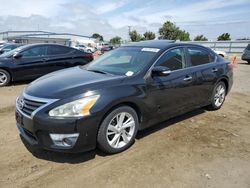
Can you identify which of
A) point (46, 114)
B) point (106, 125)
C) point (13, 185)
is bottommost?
point (13, 185)

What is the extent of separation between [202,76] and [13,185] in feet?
12.6

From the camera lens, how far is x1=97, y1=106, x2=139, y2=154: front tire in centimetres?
342

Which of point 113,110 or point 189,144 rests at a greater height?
point 113,110

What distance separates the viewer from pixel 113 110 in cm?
346

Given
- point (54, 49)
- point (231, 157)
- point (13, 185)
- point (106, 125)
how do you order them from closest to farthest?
point (13, 185), point (106, 125), point (231, 157), point (54, 49)

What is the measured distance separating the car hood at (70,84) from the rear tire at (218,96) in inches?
109

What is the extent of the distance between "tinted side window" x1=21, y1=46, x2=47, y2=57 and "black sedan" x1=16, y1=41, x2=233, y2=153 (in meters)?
4.71

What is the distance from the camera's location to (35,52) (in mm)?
8781

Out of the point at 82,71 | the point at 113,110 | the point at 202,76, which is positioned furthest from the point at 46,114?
the point at 202,76

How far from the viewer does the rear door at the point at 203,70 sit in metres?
4.95

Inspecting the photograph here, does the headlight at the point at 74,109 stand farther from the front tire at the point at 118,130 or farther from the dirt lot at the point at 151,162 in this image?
the dirt lot at the point at 151,162

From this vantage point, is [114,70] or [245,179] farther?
[114,70]

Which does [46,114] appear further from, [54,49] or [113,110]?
[54,49]

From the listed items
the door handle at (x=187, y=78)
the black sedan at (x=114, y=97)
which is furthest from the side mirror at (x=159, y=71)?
the door handle at (x=187, y=78)
